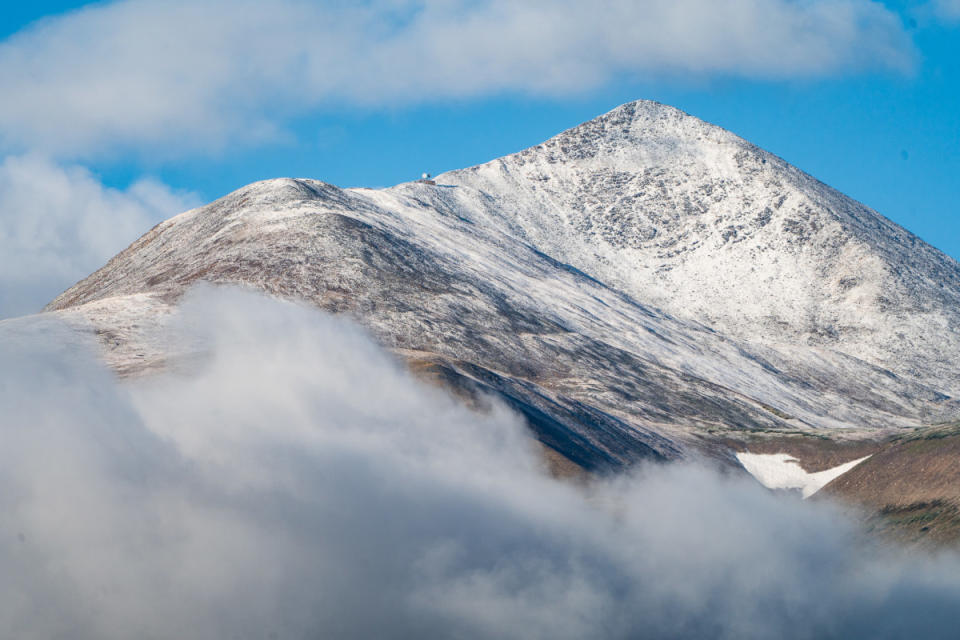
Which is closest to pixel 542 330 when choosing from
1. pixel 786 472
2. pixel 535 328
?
pixel 535 328

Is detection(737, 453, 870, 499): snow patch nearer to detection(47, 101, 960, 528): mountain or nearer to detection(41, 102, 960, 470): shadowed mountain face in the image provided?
detection(47, 101, 960, 528): mountain

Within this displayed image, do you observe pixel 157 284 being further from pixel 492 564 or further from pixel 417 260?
pixel 492 564

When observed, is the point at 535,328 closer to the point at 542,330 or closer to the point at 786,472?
the point at 542,330

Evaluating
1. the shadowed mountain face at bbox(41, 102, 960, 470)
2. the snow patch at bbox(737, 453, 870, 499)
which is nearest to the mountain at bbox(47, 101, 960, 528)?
the shadowed mountain face at bbox(41, 102, 960, 470)

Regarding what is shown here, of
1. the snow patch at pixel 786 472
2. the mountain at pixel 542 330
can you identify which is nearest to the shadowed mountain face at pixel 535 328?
the mountain at pixel 542 330

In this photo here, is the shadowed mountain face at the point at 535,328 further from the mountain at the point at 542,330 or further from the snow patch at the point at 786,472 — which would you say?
the snow patch at the point at 786,472

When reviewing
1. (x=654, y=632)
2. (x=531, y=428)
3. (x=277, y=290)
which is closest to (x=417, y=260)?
(x=277, y=290)

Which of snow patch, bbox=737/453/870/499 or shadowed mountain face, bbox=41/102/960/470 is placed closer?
shadowed mountain face, bbox=41/102/960/470

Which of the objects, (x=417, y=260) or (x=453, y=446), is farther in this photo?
(x=417, y=260)
